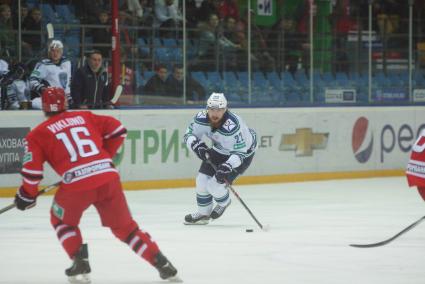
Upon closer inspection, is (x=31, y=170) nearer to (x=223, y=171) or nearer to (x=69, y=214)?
(x=69, y=214)

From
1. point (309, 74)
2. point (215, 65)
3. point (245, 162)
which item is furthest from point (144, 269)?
point (309, 74)

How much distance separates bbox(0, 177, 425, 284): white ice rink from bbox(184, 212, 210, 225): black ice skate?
0.33ft

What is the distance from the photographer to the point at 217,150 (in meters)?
9.28

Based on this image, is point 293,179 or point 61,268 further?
point 293,179

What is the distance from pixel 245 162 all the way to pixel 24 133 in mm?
3309

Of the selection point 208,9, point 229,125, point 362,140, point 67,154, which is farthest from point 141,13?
point 67,154

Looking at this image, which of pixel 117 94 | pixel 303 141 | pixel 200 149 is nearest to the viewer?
pixel 200 149

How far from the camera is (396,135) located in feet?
47.9

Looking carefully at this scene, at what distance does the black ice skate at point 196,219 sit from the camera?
930cm

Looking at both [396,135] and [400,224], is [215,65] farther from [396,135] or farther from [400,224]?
[400,224]

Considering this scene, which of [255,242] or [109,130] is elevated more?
[109,130]

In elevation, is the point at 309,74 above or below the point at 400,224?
above

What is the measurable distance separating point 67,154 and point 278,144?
7.97 meters

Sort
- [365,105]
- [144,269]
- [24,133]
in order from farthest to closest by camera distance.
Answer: [365,105] → [24,133] → [144,269]
